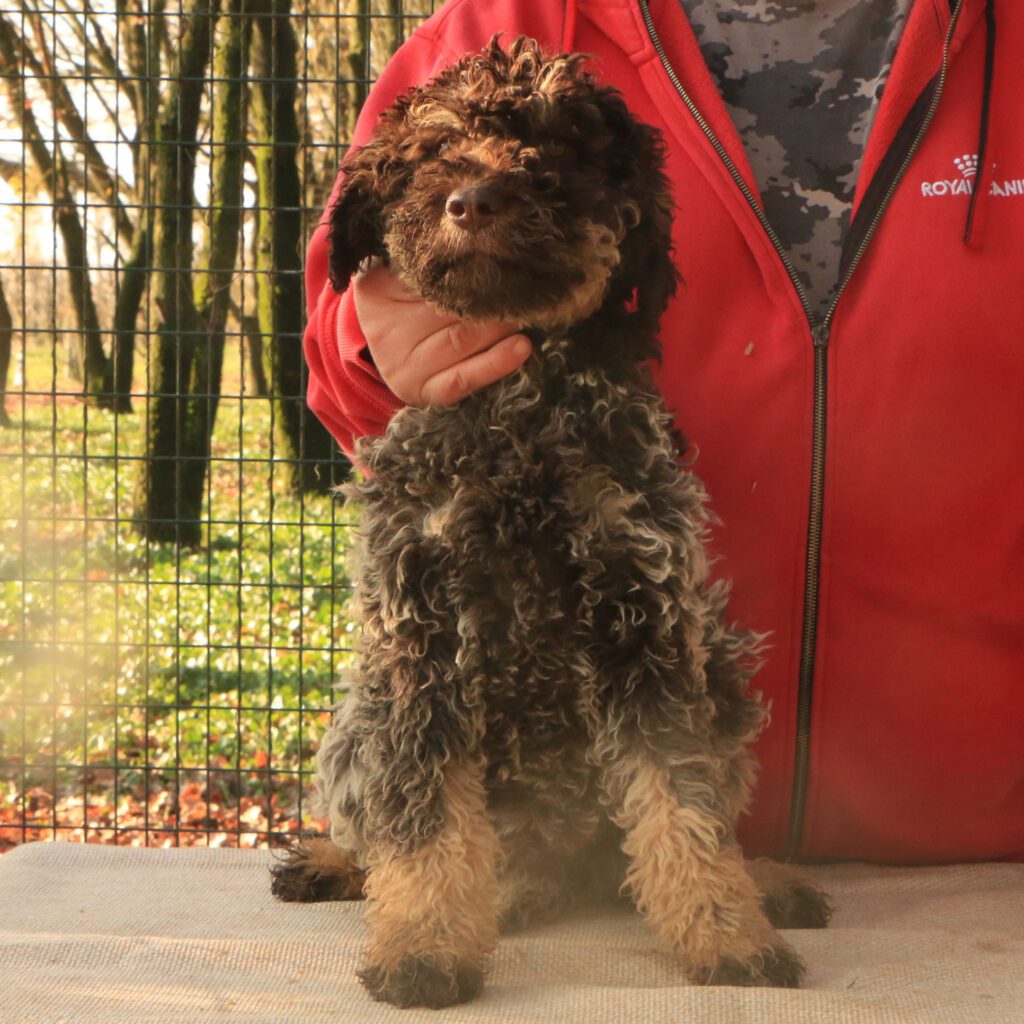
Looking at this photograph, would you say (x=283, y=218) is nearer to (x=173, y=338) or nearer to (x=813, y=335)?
(x=173, y=338)

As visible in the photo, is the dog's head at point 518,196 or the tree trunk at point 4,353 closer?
the dog's head at point 518,196

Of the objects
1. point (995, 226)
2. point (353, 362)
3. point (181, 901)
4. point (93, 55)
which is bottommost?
point (181, 901)

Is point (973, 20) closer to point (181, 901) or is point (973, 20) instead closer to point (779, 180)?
point (779, 180)

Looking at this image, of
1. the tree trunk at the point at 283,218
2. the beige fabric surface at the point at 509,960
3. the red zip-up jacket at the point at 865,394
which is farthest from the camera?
the tree trunk at the point at 283,218

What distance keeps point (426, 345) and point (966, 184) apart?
54.4 inches

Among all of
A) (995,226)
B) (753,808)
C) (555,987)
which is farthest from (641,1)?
(555,987)

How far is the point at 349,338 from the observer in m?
2.93

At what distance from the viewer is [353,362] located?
9.64 ft

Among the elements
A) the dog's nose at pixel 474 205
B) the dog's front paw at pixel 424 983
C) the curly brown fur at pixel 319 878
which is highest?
the dog's nose at pixel 474 205

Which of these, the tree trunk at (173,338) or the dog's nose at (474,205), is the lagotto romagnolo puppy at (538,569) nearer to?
the dog's nose at (474,205)

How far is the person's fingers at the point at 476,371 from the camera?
8.84 feet

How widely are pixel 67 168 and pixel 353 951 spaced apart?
6989mm

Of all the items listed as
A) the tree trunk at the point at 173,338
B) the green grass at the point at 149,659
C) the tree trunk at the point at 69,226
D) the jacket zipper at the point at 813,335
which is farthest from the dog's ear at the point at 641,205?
the tree trunk at the point at 173,338

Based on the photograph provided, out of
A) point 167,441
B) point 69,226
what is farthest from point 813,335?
point 167,441
